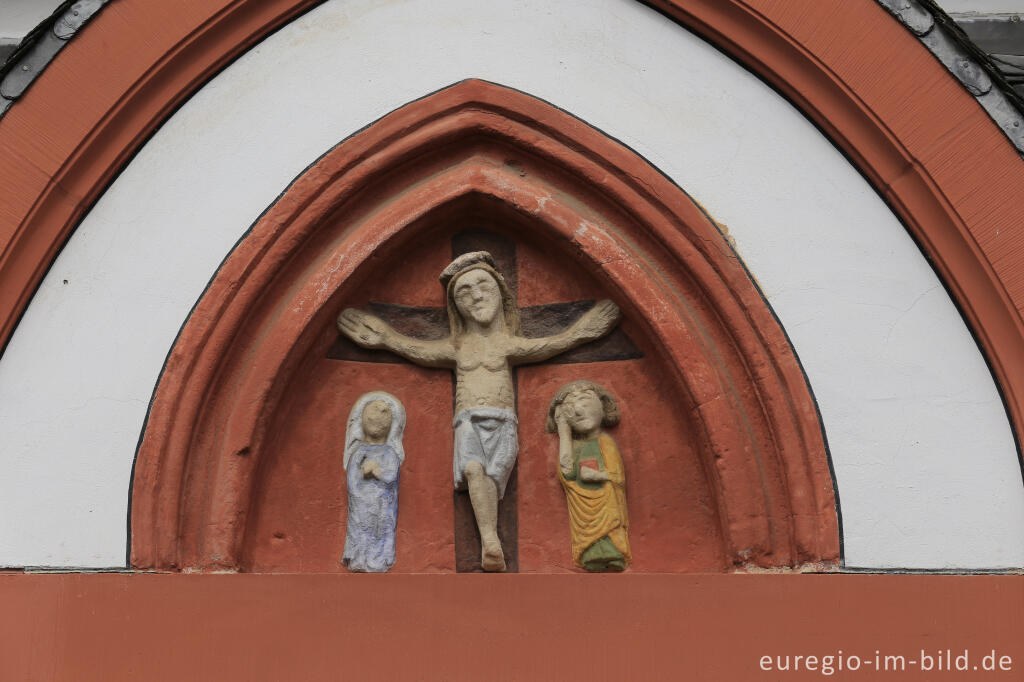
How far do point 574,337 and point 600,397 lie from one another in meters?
0.24

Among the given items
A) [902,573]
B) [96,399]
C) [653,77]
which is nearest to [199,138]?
[96,399]

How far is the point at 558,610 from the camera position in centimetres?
420

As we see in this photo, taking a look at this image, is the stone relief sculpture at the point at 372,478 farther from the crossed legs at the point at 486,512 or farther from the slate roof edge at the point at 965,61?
the slate roof edge at the point at 965,61

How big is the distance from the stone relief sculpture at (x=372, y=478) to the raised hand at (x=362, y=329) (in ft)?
0.66

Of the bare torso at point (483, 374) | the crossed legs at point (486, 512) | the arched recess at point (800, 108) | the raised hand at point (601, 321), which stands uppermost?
the arched recess at point (800, 108)

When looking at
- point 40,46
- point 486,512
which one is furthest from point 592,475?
point 40,46

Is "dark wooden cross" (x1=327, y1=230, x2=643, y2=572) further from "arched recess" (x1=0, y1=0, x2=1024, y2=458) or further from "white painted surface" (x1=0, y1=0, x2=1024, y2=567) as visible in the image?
"arched recess" (x1=0, y1=0, x2=1024, y2=458)

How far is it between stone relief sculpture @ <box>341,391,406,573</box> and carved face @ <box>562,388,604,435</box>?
24.1 inches

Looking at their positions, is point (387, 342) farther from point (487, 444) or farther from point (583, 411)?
point (583, 411)

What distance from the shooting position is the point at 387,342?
15.9ft

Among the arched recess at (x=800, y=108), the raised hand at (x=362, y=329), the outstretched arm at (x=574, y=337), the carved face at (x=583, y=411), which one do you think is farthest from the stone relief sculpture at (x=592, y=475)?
the arched recess at (x=800, y=108)

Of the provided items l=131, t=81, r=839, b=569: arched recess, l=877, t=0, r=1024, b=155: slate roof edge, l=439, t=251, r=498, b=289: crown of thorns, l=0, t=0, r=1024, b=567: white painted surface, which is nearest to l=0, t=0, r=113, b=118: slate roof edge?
l=0, t=0, r=1024, b=567: white painted surface

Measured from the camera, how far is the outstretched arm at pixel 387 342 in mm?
4836

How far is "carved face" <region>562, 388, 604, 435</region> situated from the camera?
4703 mm
